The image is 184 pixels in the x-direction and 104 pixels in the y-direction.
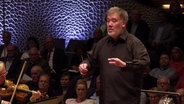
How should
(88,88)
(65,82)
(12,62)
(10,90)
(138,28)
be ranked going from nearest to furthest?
(10,90) → (88,88) → (65,82) → (138,28) → (12,62)

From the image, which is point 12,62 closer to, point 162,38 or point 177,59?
point 162,38

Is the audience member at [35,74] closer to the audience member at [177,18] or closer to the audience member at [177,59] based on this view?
the audience member at [177,59]

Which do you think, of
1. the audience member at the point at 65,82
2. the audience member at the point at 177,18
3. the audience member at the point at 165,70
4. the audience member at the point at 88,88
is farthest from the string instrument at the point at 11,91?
the audience member at the point at 177,18

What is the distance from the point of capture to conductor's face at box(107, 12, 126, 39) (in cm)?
292

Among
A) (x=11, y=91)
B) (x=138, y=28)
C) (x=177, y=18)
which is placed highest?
(x=177, y=18)

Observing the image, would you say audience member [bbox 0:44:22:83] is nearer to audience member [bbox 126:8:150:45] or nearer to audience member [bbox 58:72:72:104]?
audience member [bbox 58:72:72:104]

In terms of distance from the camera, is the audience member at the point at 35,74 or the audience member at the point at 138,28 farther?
the audience member at the point at 138,28

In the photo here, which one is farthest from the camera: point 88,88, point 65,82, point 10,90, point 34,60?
point 34,60

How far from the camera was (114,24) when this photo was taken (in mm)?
2920

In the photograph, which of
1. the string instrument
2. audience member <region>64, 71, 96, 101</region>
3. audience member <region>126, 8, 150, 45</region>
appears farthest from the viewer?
audience member <region>126, 8, 150, 45</region>

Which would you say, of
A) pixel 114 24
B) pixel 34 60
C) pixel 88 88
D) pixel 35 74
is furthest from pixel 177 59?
pixel 114 24

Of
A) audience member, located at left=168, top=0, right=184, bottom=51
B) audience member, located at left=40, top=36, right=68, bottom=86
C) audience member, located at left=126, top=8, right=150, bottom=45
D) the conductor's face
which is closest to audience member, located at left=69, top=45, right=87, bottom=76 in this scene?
audience member, located at left=40, top=36, right=68, bottom=86

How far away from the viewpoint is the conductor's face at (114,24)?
2920 millimetres

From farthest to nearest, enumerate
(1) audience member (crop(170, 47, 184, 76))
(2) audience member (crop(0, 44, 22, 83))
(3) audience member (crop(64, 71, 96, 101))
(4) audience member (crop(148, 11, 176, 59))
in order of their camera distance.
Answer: (2) audience member (crop(0, 44, 22, 83)) < (4) audience member (crop(148, 11, 176, 59)) < (1) audience member (crop(170, 47, 184, 76)) < (3) audience member (crop(64, 71, 96, 101))
